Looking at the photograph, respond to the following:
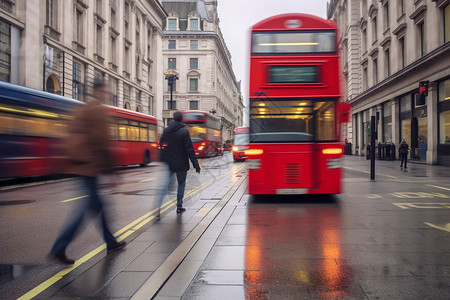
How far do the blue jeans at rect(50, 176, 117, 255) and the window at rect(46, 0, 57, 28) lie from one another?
2406 cm

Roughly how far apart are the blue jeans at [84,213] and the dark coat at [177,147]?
2.61m

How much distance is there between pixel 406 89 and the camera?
2547cm

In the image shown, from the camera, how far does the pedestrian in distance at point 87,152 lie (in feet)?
13.3

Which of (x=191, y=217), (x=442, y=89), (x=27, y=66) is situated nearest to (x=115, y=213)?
(x=191, y=217)

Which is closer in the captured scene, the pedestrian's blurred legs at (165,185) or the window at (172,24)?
the pedestrian's blurred legs at (165,185)

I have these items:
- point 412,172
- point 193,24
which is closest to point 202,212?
point 412,172

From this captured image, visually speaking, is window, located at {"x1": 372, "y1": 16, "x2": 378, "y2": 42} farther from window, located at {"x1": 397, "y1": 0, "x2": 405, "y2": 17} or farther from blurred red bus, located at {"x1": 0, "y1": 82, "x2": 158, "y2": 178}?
blurred red bus, located at {"x1": 0, "y1": 82, "x2": 158, "y2": 178}

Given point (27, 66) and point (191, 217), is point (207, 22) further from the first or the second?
point (191, 217)

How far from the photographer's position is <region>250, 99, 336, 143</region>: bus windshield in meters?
8.45

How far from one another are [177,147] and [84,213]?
3044 mm

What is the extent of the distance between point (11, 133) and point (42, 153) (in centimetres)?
153

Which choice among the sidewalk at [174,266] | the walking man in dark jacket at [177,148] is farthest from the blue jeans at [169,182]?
the sidewalk at [174,266]

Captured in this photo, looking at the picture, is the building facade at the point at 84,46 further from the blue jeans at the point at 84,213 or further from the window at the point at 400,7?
the window at the point at 400,7

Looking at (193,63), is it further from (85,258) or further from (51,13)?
(85,258)
